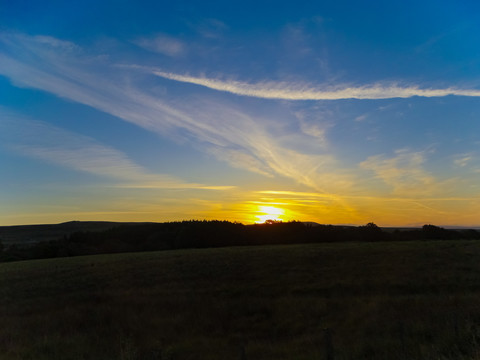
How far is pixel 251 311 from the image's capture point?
1822cm

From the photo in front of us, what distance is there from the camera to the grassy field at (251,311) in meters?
11.0

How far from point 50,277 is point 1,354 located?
75.9 feet

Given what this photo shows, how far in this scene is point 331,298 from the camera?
19641 millimetres

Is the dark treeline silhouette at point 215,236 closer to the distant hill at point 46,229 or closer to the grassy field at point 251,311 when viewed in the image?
the grassy field at point 251,311

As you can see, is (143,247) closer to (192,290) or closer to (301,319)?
(192,290)

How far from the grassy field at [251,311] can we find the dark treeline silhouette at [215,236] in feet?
144

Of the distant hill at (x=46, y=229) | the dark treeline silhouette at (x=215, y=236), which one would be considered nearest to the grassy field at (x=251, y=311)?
the dark treeline silhouette at (x=215, y=236)

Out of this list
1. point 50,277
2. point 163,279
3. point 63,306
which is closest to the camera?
point 63,306

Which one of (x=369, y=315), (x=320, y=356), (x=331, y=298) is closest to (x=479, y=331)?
(x=320, y=356)

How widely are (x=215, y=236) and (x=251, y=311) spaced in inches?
2489

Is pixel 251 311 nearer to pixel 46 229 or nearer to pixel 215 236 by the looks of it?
pixel 215 236

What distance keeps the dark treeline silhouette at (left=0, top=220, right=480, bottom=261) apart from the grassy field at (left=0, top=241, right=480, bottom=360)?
43901mm

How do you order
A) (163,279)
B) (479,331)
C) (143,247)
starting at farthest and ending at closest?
(143,247) → (163,279) → (479,331)

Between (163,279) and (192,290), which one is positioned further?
(163,279)
